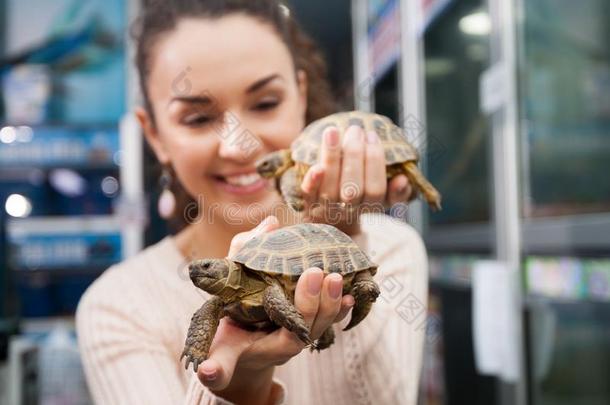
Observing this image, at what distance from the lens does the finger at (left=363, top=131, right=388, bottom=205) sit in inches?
19.2

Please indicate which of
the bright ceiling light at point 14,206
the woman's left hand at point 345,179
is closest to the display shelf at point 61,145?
the bright ceiling light at point 14,206

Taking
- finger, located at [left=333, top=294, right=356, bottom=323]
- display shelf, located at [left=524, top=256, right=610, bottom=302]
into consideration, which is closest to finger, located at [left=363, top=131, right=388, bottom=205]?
finger, located at [left=333, top=294, right=356, bottom=323]

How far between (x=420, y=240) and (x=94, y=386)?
1.40 feet

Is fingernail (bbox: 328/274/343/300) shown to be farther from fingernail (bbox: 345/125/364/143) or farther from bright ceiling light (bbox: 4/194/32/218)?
bright ceiling light (bbox: 4/194/32/218)

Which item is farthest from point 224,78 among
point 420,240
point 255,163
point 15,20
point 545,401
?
point 545,401

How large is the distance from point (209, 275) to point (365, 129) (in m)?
0.18

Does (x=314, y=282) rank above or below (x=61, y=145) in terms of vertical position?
below

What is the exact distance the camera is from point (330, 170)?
0.47 m

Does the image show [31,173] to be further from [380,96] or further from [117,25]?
[380,96]

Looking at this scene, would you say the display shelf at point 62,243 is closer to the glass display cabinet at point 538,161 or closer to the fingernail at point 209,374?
the glass display cabinet at point 538,161

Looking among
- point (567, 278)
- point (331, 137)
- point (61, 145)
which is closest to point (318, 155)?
point (331, 137)

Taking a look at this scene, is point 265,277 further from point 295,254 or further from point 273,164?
point 273,164

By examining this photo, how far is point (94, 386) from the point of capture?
71 cm

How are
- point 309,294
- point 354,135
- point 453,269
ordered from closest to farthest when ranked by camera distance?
point 309,294
point 354,135
point 453,269
